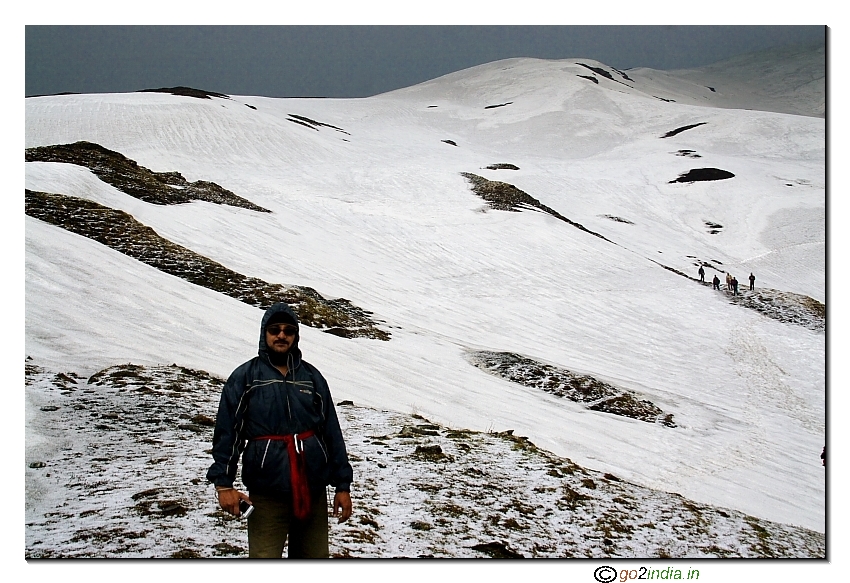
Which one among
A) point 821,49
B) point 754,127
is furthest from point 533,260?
point 754,127

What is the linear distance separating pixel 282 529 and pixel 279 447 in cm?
47

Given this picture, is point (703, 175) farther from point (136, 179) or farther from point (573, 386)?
point (573, 386)

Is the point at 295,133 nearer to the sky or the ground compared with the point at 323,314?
nearer to the sky

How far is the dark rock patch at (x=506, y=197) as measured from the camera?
28266 mm

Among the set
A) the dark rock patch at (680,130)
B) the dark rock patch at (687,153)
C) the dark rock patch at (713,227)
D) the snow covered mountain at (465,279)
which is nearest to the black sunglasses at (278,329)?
the snow covered mountain at (465,279)

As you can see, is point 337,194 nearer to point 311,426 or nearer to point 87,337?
point 87,337

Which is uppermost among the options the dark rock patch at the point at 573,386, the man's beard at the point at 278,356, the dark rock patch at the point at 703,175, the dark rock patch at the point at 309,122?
the dark rock patch at the point at 309,122

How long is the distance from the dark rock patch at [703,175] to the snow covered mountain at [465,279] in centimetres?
28

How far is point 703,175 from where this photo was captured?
3978 cm

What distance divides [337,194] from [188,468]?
22.5m

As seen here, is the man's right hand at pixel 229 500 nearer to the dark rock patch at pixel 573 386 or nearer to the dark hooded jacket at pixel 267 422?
the dark hooded jacket at pixel 267 422

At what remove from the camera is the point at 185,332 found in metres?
10.3

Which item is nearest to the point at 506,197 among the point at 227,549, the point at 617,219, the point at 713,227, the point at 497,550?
the point at 617,219

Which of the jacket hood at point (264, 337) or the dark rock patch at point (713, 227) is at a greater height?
the dark rock patch at point (713, 227)
